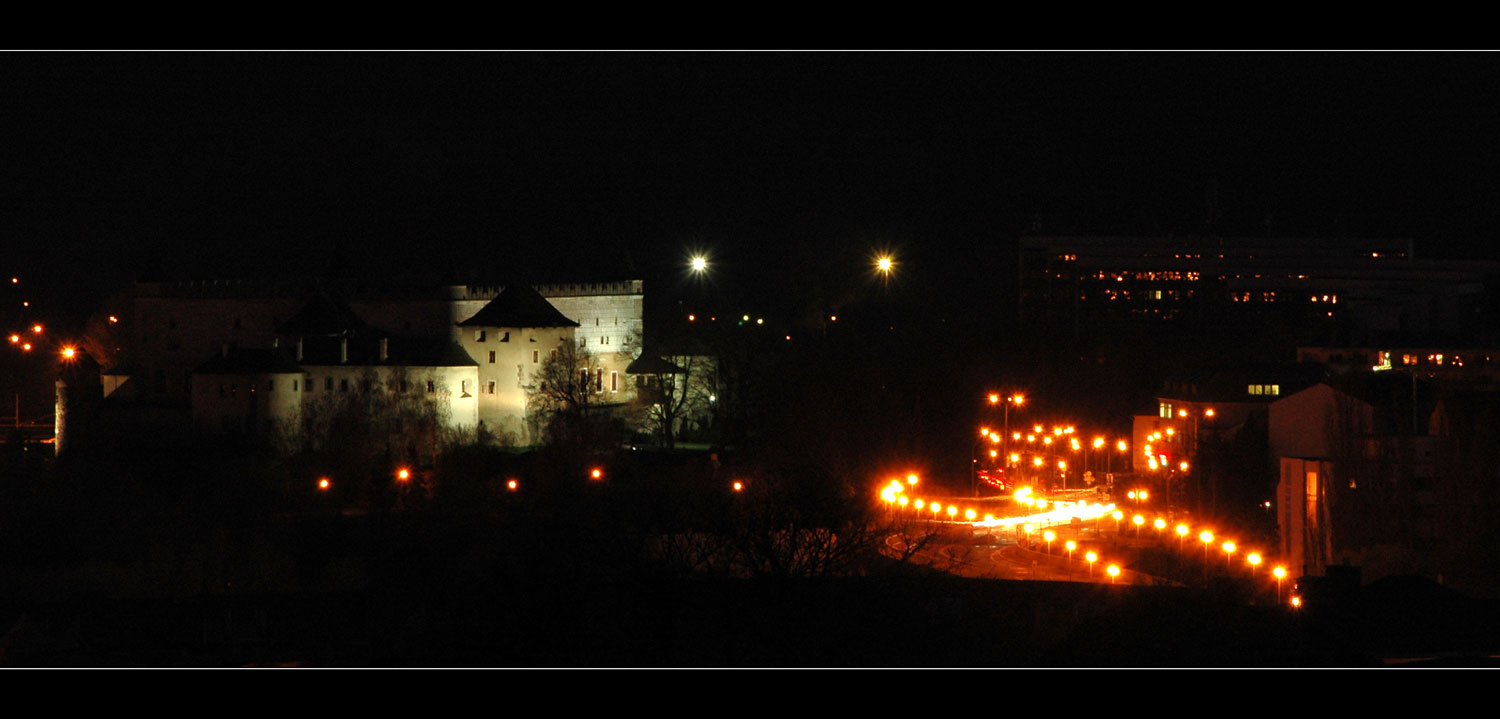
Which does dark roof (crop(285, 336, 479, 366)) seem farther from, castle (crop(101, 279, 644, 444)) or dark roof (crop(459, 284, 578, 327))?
dark roof (crop(459, 284, 578, 327))

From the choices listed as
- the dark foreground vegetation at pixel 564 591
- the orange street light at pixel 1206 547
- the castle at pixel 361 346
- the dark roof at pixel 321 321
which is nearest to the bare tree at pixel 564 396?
the castle at pixel 361 346

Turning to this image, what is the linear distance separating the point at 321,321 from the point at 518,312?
3508mm

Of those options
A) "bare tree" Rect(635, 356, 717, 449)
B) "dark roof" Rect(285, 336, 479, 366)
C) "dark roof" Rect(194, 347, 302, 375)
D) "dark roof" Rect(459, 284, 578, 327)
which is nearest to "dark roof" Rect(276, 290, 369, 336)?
"dark roof" Rect(285, 336, 479, 366)

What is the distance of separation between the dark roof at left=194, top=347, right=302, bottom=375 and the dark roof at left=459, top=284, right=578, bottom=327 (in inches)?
141

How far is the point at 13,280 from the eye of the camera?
40.2 metres

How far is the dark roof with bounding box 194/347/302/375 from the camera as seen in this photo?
28.0 metres

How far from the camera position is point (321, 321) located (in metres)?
29.6

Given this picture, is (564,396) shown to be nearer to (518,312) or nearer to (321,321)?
(518,312)

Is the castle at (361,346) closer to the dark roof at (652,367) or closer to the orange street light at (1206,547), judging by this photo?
the dark roof at (652,367)

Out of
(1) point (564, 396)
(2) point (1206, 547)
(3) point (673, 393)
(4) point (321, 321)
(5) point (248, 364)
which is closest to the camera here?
(2) point (1206, 547)

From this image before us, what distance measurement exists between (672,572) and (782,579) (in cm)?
87

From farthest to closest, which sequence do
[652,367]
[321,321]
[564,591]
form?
[652,367]
[321,321]
[564,591]

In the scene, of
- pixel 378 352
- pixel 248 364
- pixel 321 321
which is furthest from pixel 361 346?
pixel 248 364

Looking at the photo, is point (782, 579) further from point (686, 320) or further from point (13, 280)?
point (13, 280)
